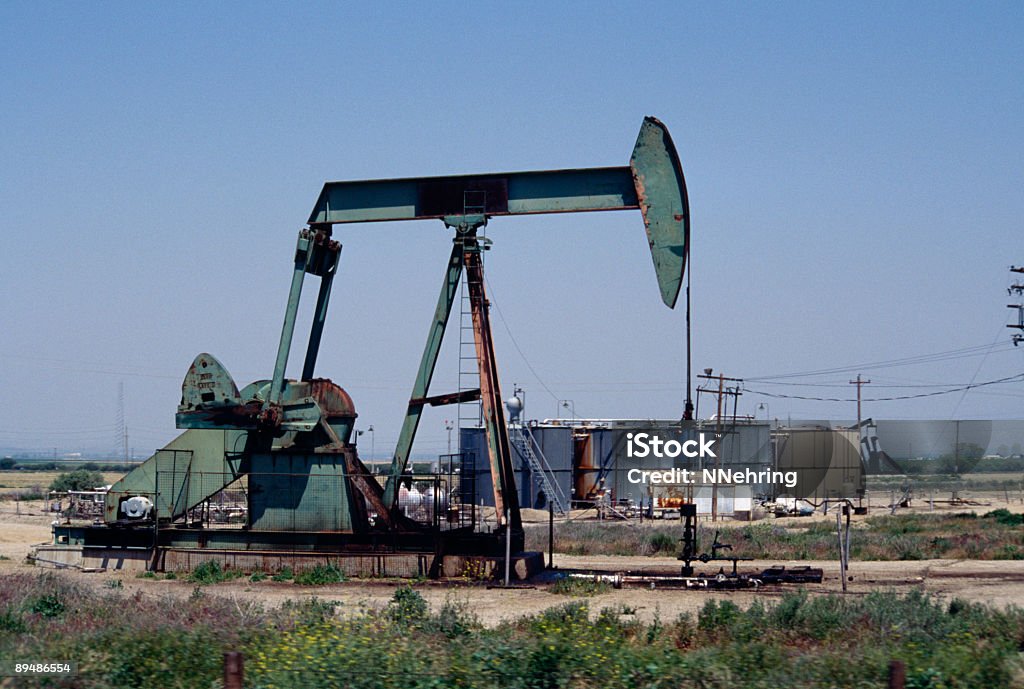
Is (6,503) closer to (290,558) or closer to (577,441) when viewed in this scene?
(577,441)

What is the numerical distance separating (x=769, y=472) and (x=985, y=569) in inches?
894

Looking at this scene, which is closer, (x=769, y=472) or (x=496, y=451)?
(x=496, y=451)

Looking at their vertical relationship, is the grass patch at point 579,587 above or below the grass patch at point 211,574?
above

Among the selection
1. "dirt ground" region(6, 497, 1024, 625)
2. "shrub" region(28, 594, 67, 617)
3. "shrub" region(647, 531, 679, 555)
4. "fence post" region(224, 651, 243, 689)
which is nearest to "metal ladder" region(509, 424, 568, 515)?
"shrub" region(647, 531, 679, 555)

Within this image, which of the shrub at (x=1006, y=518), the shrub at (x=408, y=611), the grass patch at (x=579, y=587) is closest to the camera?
the shrub at (x=408, y=611)

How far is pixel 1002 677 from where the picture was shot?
5.97 meters

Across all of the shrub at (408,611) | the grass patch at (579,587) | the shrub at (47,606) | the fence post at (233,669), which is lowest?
the grass patch at (579,587)

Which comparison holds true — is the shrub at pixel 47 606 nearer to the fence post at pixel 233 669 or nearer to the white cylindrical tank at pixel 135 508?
the fence post at pixel 233 669

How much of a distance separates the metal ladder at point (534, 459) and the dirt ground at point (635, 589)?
17033 mm

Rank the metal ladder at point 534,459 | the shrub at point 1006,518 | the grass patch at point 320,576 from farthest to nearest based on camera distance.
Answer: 1. the metal ladder at point 534,459
2. the shrub at point 1006,518
3. the grass patch at point 320,576

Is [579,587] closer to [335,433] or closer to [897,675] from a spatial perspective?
[335,433]

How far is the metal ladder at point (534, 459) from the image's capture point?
1378 inches

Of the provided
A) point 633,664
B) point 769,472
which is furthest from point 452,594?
point 769,472

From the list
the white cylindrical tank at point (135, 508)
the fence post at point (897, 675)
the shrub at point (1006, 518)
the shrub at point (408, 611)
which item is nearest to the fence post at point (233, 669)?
the fence post at point (897, 675)
